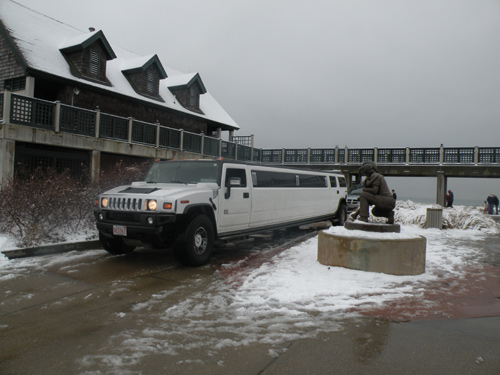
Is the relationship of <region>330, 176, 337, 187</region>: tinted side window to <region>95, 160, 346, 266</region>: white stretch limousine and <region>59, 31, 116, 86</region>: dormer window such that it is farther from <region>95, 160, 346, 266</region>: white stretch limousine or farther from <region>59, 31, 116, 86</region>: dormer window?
<region>59, 31, 116, 86</region>: dormer window

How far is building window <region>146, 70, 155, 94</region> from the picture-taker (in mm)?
20047

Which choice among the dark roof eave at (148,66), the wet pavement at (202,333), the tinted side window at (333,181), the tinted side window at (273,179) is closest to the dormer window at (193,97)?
the dark roof eave at (148,66)

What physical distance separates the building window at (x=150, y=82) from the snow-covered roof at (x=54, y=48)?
0.72 meters

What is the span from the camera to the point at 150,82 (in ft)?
66.3

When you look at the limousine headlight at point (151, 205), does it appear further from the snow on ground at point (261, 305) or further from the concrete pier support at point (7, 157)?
the concrete pier support at point (7, 157)

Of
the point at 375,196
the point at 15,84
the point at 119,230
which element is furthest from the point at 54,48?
the point at 375,196

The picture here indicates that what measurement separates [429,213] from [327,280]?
330 inches

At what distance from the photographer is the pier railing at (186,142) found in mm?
12539

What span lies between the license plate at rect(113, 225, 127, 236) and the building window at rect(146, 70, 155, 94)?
15.1 metres

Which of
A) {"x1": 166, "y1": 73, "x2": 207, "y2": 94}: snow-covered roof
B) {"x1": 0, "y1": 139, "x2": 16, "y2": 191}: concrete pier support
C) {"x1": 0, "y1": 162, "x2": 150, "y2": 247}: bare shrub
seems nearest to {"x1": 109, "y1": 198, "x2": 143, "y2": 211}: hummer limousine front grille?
{"x1": 0, "y1": 162, "x2": 150, "y2": 247}: bare shrub

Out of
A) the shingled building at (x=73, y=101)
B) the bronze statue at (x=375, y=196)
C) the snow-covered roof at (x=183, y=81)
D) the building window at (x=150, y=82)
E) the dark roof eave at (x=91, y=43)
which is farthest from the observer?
the snow-covered roof at (x=183, y=81)

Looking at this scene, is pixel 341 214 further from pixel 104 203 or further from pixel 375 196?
pixel 104 203

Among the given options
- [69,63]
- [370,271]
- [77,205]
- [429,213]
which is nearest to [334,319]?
[370,271]

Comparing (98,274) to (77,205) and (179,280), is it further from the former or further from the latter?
(77,205)
